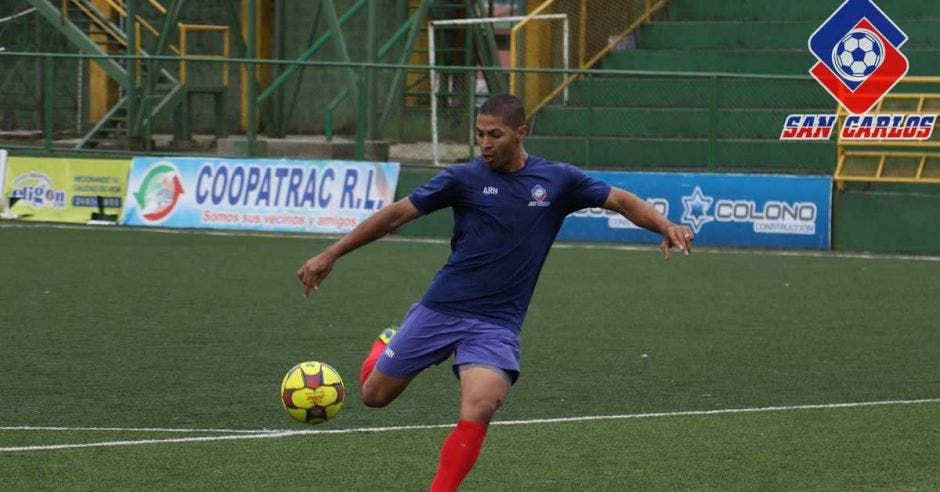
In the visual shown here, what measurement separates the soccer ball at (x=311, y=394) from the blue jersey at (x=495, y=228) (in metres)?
0.77

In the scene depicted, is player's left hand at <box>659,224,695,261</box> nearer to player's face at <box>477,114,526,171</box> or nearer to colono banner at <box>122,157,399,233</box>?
player's face at <box>477,114,526,171</box>

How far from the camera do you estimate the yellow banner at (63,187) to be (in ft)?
74.8

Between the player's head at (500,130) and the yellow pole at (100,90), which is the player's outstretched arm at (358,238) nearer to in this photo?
the player's head at (500,130)

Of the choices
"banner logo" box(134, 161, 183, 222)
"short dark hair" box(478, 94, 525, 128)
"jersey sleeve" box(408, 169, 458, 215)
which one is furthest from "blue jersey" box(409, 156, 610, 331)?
"banner logo" box(134, 161, 183, 222)

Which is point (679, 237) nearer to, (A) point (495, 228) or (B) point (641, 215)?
(B) point (641, 215)

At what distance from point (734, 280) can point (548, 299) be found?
8.56ft

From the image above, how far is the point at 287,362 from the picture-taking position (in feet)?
37.5

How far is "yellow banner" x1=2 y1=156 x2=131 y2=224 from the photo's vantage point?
898 inches

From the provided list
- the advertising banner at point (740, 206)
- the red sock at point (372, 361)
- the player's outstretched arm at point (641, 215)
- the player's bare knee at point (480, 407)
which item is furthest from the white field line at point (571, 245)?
the player's bare knee at point (480, 407)

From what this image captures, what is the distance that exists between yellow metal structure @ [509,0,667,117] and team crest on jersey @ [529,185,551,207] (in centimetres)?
1834

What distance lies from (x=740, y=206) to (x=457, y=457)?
47.0 feet

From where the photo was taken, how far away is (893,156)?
68.9 feet

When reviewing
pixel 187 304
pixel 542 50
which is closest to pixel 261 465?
pixel 187 304

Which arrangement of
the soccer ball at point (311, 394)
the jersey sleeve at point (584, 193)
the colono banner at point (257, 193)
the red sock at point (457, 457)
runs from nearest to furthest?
the red sock at point (457, 457) < the jersey sleeve at point (584, 193) < the soccer ball at point (311, 394) < the colono banner at point (257, 193)
